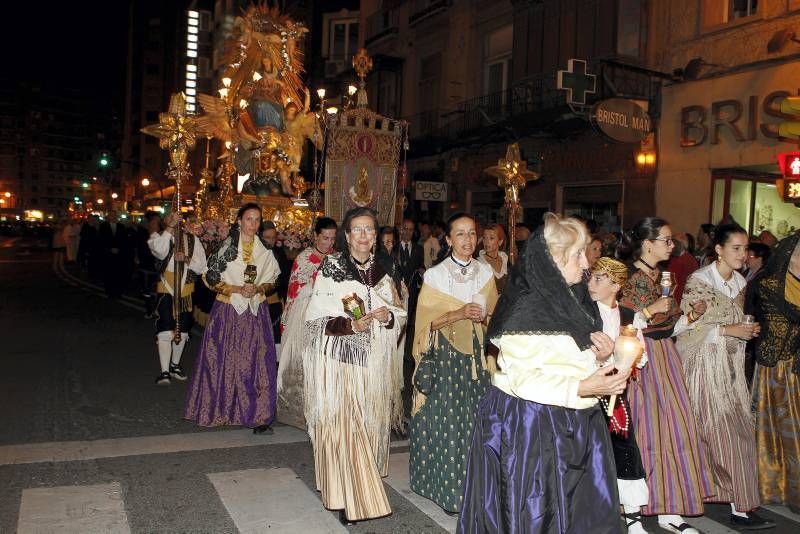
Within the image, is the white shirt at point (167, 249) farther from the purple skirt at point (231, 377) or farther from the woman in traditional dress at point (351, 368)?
the woman in traditional dress at point (351, 368)

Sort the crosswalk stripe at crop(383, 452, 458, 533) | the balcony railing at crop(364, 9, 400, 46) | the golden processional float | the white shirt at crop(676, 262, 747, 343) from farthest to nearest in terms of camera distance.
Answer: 1. the balcony railing at crop(364, 9, 400, 46)
2. the golden processional float
3. the white shirt at crop(676, 262, 747, 343)
4. the crosswalk stripe at crop(383, 452, 458, 533)

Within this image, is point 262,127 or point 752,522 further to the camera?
point 262,127

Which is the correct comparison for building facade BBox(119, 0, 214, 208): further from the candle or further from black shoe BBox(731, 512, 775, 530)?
the candle

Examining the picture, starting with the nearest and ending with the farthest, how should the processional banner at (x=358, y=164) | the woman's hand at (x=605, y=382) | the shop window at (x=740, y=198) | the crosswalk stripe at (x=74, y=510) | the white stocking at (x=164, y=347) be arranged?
the woman's hand at (x=605, y=382) < the crosswalk stripe at (x=74, y=510) < the white stocking at (x=164, y=347) < the processional banner at (x=358, y=164) < the shop window at (x=740, y=198)

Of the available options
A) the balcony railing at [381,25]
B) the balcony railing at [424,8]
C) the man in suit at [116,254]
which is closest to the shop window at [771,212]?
the balcony railing at [424,8]

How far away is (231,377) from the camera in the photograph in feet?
21.5

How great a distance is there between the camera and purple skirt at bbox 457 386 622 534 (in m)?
3.09

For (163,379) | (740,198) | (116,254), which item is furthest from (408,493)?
(116,254)

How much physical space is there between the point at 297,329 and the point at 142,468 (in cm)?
168

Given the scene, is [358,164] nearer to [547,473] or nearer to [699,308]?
[699,308]

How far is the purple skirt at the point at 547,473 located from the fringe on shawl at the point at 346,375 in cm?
152

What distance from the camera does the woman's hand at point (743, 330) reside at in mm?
4832

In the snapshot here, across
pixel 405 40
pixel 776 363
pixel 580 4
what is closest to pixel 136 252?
pixel 405 40

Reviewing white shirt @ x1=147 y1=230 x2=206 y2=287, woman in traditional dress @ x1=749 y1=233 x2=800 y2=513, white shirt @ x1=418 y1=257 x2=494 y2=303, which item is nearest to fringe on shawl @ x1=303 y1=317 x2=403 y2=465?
white shirt @ x1=418 y1=257 x2=494 y2=303
